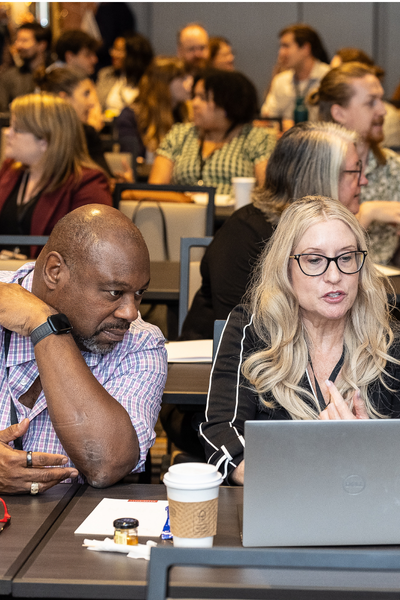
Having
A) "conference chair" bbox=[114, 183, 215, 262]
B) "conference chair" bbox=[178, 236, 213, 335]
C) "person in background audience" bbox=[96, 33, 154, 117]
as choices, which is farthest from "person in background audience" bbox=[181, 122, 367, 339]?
"person in background audience" bbox=[96, 33, 154, 117]

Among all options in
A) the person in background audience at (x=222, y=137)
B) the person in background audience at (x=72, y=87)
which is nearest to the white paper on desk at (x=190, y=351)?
the person in background audience at (x=222, y=137)

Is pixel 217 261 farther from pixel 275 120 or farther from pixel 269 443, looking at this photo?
pixel 275 120

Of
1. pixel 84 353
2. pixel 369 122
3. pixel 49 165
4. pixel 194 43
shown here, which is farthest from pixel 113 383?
pixel 194 43

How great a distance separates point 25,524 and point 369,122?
9.25ft

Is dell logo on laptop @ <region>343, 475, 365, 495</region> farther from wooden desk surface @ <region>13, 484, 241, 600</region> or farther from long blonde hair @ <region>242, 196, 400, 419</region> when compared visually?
long blonde hair @ <region>242, 196, 400, 419</region>

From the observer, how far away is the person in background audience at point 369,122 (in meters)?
3.50

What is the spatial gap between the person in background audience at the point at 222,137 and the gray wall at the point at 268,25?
4.68m

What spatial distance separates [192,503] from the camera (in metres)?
1.13

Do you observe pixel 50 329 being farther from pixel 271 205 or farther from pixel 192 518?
pixel 271 205

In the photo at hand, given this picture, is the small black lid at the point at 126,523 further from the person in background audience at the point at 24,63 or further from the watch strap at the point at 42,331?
the person in background audience at the point at 24,63

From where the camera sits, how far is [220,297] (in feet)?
7.96

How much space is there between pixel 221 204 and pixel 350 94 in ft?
2.90

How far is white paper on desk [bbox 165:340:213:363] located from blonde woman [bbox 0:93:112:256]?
1207 millimetres

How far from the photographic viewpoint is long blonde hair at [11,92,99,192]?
342cm
